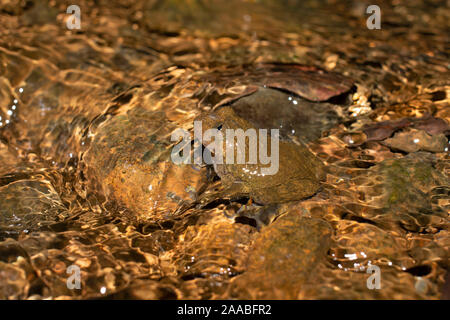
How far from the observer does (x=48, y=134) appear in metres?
3.42

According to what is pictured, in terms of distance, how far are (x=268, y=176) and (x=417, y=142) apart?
121 centimetres

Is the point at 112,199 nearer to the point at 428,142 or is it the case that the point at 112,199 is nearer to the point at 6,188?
the point at 6,188

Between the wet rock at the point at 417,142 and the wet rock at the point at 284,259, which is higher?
the wet rock at the point at 417,142

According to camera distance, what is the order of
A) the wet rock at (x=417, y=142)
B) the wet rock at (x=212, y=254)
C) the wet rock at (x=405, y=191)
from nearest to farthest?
the wet rock at (x=212, y=254)
the wet rock at (x=405, y=191)
the wet rock at (x=417, y=142)

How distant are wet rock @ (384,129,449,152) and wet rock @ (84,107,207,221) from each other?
1.43 metres

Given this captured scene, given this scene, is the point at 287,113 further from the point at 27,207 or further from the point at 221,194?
the point at 27,207

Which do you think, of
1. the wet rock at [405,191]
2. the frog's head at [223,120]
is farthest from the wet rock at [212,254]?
the wet rock at [405,191]

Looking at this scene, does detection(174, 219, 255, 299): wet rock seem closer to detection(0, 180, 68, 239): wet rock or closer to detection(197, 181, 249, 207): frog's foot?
detection(197, 181, 249, 207): frog's foot

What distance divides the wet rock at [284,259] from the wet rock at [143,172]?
0.65 metres

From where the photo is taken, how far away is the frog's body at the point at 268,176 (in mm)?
2637

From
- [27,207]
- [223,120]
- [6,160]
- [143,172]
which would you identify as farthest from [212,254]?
[6,160]

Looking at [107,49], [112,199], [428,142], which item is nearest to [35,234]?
[112,199]

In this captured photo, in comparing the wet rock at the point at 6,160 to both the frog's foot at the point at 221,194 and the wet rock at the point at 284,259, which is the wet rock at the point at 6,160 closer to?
the frog's foot at the point at 221,194

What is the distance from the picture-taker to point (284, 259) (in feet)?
7.21
